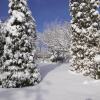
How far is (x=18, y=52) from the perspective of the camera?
69.6 ft

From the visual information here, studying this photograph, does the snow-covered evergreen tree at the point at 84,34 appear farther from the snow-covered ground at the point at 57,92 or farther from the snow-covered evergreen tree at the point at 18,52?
the snow-covered evergreen tree at the point at 18,52

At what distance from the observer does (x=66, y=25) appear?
7850cm

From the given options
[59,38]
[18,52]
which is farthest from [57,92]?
[59,38]

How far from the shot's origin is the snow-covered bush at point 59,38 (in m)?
72.8

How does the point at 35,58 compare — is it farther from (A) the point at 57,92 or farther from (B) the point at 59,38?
(B) the point at 59,38

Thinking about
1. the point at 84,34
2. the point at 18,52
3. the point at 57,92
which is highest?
the point at 84,34

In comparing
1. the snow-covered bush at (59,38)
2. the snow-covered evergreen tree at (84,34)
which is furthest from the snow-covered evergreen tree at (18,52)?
the snow-covered bush at (59,38)

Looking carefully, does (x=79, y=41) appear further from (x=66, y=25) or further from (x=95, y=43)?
(x=66, y=25)

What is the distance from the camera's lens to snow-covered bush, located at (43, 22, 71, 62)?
2864 inches

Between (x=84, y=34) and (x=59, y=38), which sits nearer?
(x=84, y=34)

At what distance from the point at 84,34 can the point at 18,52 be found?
410 inches

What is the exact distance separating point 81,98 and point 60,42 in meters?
60.5

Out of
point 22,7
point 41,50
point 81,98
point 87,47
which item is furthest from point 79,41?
point 41,50

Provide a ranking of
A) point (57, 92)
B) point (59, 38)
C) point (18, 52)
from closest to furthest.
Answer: point (57, 92) → point (18, 52) → point (59, 38)
